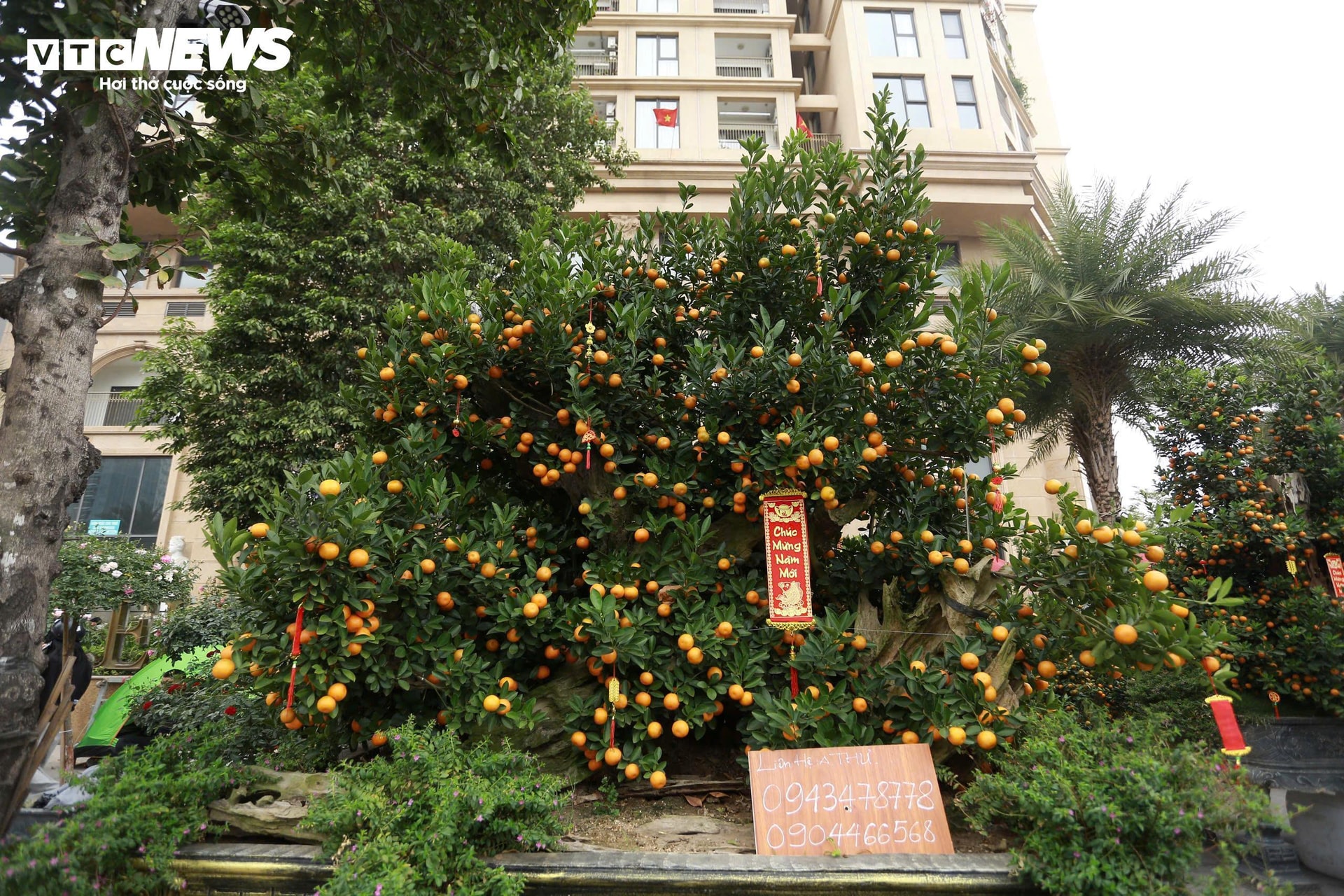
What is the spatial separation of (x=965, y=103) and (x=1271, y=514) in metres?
15.2

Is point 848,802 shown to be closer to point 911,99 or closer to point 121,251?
point 121,251

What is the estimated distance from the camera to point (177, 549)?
16234 mm

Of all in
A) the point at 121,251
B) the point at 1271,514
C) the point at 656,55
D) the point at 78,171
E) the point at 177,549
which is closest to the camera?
the point at 121,251

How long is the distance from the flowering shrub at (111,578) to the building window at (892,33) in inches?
874

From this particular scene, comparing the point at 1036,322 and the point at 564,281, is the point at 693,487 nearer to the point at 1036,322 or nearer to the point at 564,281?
the point at 564,281

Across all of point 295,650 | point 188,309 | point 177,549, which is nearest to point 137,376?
point 188,309

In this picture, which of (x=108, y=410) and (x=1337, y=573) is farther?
(x=108, y=410)

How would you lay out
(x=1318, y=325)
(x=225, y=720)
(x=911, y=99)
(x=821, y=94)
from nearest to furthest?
1. (x=225, y=720)
2. (x=1318, y=325)
3. (x=911, y=99)
4. (x=821, y=94)

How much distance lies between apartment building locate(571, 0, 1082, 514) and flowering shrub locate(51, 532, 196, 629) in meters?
12.4

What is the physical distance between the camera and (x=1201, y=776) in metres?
2.82

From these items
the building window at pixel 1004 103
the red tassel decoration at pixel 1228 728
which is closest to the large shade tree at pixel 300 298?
the red tassel decoration at pixel 1228 728

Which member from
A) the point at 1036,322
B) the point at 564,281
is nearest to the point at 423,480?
the point at 564,281

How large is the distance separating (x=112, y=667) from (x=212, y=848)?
9.39 meters

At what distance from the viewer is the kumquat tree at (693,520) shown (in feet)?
11.5
